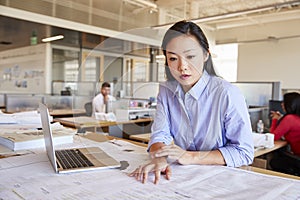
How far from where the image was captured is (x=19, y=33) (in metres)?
5.96

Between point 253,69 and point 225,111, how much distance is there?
21.6 ft

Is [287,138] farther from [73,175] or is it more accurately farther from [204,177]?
[73,175]

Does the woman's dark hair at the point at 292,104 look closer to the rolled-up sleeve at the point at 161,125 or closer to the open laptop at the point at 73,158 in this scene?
the rolled-up sleeve at the point at 161,125

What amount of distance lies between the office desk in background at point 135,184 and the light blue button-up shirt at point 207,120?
118 mm

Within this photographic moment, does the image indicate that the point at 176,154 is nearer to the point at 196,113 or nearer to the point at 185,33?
the point at 196,113

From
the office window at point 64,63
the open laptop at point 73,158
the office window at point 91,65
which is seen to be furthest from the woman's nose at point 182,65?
the office window at point 64,63

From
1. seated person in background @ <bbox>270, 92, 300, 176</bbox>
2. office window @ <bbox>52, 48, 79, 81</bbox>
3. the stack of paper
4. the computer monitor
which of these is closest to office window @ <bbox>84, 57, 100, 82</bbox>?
the stack of paper

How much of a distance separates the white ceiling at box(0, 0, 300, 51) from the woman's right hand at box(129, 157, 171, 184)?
4015 mm

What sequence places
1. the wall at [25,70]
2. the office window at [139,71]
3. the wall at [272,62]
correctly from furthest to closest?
the wall at [272,62] < the wall at [25,70] < the office window at [139,71]

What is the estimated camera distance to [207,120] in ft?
3.39

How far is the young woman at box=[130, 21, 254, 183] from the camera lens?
3.04 ft

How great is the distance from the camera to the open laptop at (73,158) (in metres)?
0.86

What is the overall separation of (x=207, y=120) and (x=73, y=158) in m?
0.52

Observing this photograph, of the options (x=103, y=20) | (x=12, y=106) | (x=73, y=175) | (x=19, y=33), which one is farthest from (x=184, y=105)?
(x=19, y=33)
